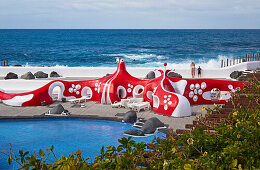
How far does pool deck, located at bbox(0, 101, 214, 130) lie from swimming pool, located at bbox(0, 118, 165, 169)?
38 cm

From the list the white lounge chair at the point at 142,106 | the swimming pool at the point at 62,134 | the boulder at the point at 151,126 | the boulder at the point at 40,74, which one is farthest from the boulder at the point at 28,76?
the boulder at the point at 151,126

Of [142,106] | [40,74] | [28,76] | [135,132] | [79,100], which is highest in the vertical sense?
[40,74]

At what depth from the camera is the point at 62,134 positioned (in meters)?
17.1

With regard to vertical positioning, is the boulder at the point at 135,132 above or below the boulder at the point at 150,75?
below

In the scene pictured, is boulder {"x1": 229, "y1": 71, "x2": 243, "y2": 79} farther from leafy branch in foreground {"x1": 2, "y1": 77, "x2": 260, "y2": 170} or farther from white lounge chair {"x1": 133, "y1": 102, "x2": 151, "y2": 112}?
leafy branch in foreground {"x1": 2, "y1": 77, "x2": 260, "y2": 170}

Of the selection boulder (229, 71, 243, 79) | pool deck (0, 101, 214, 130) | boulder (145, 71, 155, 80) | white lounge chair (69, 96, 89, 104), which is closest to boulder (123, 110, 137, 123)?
pool deck (0, 101, 214, 130)

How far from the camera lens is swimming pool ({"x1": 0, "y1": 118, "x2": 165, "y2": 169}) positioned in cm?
1504

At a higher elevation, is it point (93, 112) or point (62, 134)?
point (93, 112)

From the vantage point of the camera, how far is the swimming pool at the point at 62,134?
Answer: 592 inches

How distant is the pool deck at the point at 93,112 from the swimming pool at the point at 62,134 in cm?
38

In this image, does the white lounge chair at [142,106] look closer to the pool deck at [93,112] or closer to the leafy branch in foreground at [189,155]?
the pool deck at [93,112]

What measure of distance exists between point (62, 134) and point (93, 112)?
3424 mm

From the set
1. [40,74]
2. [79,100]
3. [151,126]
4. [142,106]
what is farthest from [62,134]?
[40,74]

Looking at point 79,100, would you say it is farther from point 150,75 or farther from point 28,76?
point 150,75
